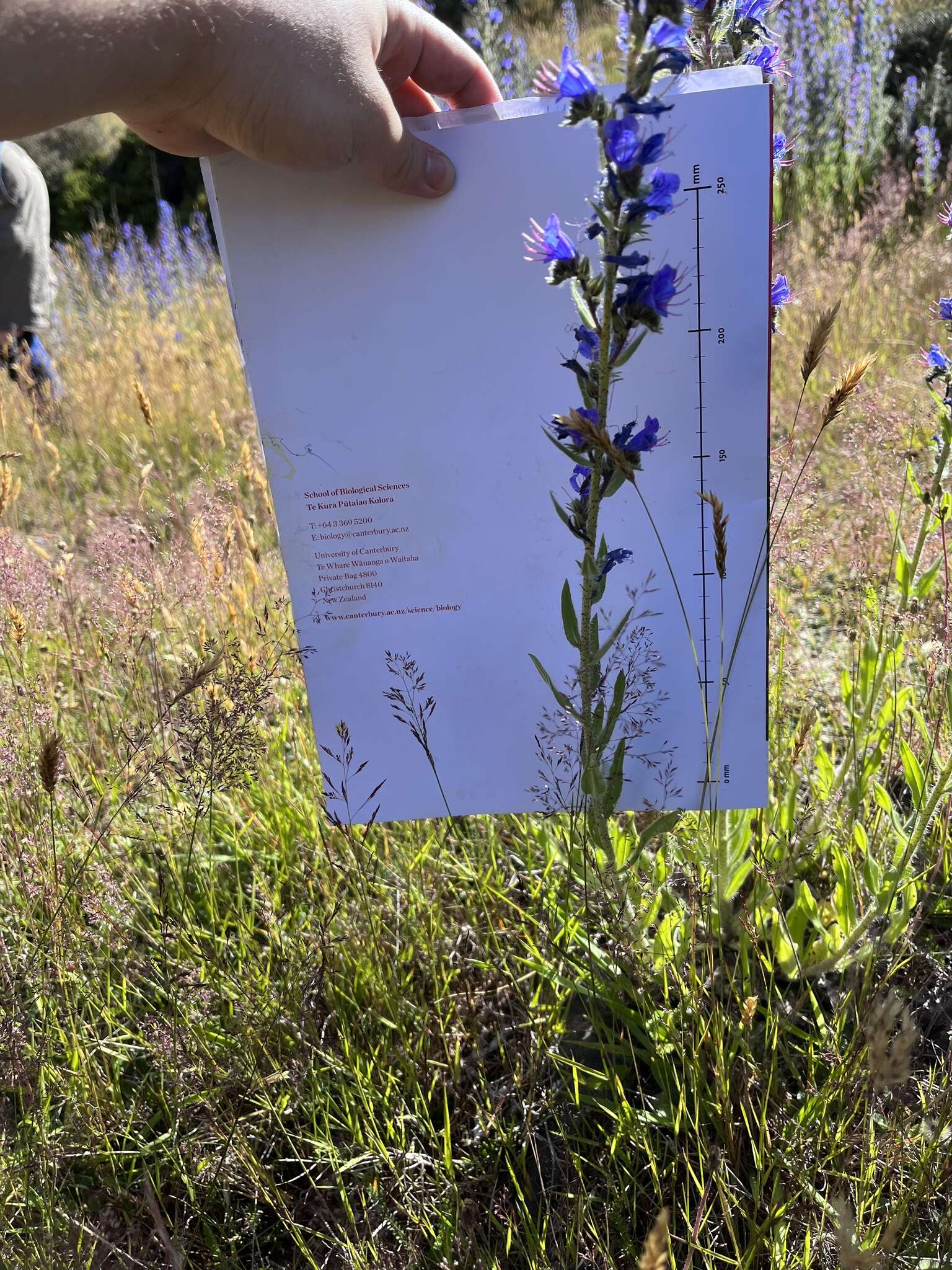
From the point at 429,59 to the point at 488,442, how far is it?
2.28ft

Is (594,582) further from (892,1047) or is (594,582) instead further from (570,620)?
(892,1047)

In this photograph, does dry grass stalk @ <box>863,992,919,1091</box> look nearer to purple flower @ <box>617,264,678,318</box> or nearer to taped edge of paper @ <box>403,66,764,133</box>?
purple flower @ <box>617,264,678,318</box>

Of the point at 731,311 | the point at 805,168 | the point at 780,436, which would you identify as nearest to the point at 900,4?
the point at 805,168

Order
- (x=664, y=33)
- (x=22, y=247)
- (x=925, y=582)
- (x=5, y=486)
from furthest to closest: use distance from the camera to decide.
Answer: (x=22, y=247) → (x=5, y=486) → (x=925, y=582) → (x=664, y=33)

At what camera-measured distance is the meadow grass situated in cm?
126

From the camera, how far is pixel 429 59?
1.51 meters

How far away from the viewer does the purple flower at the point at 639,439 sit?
47.5 inches

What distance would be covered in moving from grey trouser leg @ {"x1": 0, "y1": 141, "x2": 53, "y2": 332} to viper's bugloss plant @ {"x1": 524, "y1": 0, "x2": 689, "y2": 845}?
5515 millimetres

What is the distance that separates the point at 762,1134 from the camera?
1.22 m

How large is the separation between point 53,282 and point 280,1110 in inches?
249

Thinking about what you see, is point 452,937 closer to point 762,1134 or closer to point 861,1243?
point 762,1134

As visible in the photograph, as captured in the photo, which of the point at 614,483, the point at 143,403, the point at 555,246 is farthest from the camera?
the point at 143,403

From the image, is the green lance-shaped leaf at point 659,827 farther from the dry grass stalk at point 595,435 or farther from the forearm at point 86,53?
the forearm at point 86,53

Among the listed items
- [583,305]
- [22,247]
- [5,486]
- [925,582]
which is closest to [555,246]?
[583,305]
